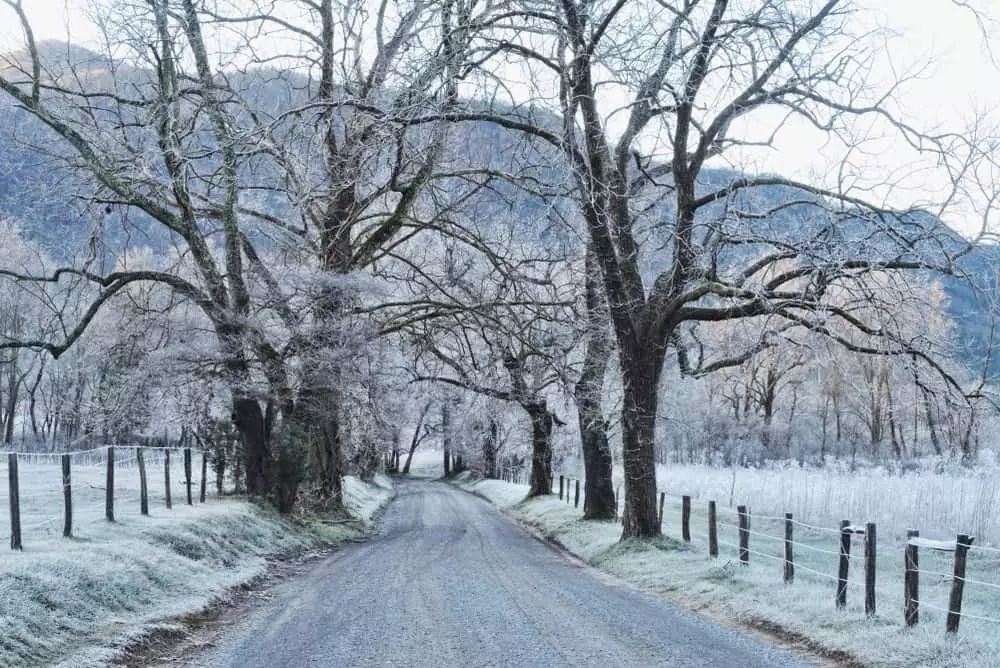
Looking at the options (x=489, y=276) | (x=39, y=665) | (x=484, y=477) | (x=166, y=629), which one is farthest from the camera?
(x=484, y=477)

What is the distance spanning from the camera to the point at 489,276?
65.0 feet

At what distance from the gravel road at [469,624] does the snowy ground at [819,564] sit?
706 millimetres

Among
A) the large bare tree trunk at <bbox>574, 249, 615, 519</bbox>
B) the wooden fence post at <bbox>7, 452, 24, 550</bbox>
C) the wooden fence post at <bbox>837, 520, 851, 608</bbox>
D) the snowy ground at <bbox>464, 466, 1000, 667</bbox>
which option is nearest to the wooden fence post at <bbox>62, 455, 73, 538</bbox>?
the wooden fence post at <bbox>7, 452, 24, 550</bbox>

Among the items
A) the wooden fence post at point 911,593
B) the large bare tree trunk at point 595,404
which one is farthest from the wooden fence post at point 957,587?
the large bare tree trunk at point 595,404

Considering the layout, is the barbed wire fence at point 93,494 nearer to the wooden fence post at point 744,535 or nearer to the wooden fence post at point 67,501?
→ the wooden fence post at point 67,501

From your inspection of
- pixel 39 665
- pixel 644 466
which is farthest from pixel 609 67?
pixel 39 665

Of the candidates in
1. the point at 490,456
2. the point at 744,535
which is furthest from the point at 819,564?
the point at 490,456

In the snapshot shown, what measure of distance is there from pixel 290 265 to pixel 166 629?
12.4 metres

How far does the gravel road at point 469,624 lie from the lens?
742 cm

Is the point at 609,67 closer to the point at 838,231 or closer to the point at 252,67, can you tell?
the point at 838,231

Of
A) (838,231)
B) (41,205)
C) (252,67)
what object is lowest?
(838,231)

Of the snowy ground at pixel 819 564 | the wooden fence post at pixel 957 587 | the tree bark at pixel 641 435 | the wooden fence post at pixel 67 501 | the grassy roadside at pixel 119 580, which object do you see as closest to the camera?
the grassy roadside at pixel 119 580

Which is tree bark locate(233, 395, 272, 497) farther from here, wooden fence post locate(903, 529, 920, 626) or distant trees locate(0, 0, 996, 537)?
wooden fence post locate(903, 529, 920, 626)

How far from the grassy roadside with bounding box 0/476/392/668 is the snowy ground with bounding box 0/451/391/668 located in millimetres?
12
